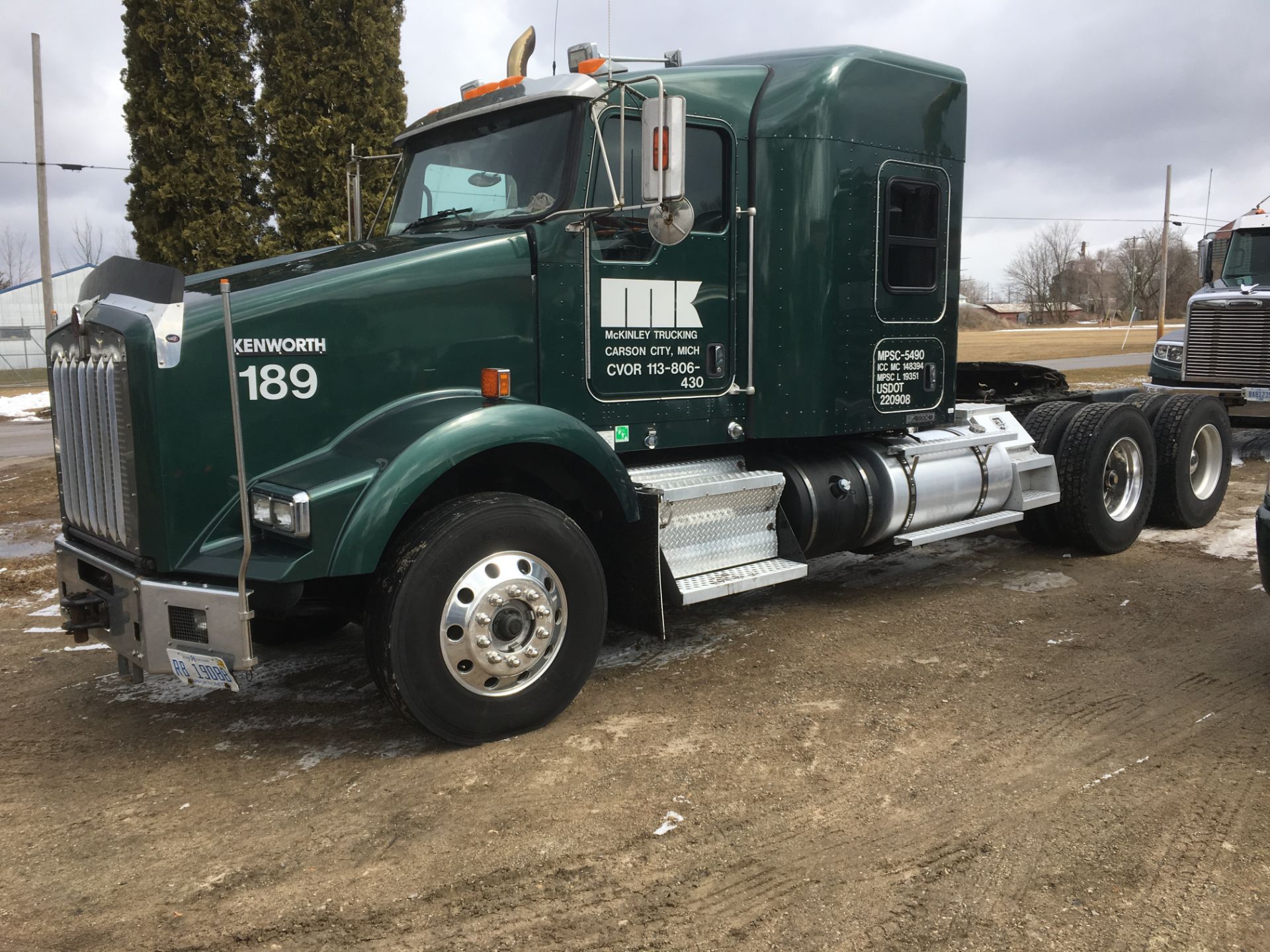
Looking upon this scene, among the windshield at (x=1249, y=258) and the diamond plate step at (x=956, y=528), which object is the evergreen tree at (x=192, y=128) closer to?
the diamond plate step at (x=956, y=528)

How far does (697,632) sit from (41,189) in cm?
1956

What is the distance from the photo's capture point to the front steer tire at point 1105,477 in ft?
23.4

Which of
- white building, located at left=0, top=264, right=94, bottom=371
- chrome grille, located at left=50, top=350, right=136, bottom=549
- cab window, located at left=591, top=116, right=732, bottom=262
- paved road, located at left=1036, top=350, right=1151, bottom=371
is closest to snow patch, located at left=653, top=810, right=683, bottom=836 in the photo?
chrome grille, located at left=50, top=350, right=136, bottom=549

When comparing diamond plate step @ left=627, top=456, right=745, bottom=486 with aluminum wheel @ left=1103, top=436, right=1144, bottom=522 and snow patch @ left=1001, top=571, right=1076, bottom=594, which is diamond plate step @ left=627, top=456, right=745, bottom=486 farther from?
aluminum wheel @ left=1103, top=436, right=1144, bottom=522

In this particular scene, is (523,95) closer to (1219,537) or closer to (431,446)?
(431,446)

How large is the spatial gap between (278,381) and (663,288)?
1929 millimetres

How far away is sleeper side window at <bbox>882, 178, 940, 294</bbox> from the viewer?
5.77 metres

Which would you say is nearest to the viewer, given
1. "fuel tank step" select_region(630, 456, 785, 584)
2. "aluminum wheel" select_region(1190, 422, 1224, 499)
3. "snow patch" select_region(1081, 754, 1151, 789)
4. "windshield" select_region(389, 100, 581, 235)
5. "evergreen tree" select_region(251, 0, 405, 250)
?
"snow patch" select_region(1081, 754, 1151, 789)

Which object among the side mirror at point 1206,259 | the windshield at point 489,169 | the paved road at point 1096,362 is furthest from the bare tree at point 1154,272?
the windshield at point 489,169

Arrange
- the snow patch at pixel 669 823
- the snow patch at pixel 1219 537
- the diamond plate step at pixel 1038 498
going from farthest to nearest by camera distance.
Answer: the snow patch at pixel 1219 537 < the diamond plate step at pixel 1038 498 < the snow patch at pixel 669 823

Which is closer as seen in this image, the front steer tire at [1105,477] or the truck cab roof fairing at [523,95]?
the truck cab roof fairing at [523,95]

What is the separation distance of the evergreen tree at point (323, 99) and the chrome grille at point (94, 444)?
9.11m

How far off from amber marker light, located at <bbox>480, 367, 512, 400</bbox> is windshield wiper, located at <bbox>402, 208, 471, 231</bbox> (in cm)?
98

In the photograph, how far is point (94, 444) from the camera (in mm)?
4020
